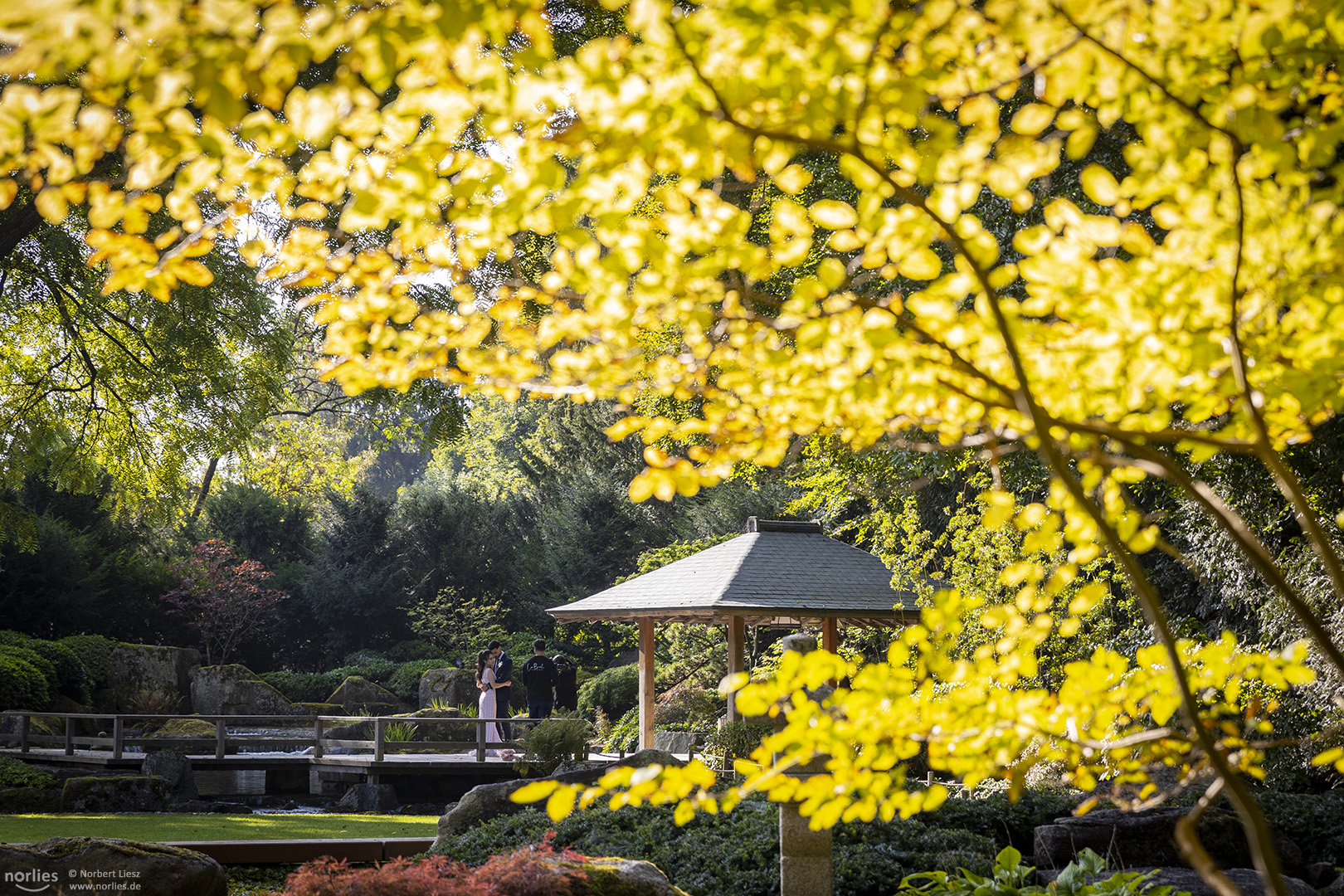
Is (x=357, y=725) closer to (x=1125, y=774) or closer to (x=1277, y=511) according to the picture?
(x=1277, y=511)

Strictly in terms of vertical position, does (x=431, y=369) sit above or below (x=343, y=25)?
below

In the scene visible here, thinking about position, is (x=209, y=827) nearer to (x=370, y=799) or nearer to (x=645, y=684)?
(x=370, y=799)

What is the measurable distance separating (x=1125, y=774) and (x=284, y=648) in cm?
2385

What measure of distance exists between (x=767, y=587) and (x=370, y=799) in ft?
18.6

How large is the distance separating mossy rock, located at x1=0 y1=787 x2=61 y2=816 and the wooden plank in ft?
21.6

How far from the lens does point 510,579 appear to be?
2592cm

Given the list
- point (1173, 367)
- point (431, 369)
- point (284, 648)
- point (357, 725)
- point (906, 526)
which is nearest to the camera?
point (1173, 367)

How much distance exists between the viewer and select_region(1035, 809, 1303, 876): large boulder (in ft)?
20.5

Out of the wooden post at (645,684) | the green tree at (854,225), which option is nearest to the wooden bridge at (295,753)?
the wooden post at (645,684)

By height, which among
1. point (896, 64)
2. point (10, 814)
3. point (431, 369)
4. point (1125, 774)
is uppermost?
point (896, 64)

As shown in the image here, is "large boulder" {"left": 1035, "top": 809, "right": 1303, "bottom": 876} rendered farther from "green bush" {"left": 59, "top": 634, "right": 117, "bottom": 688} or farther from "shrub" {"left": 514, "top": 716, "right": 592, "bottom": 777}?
"green bush" {"left": 59, "top": 634, "right": 117, "bottom": 688}

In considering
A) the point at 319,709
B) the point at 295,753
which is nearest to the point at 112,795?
the point at 295,753

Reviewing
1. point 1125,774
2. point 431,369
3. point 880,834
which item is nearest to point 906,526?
point 880,834

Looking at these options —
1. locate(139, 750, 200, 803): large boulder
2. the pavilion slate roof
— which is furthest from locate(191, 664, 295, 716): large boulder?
the pavilion slate roof
